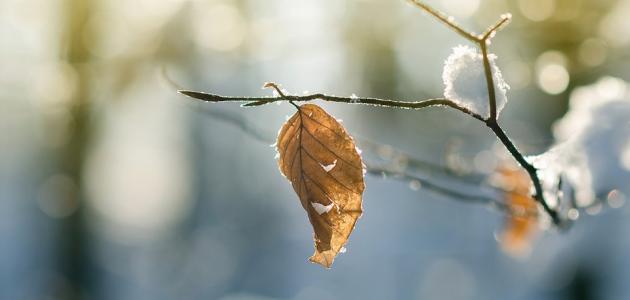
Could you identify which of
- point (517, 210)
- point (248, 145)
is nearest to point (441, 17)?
point (517, 210)

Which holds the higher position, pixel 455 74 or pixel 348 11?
pixel 348 11

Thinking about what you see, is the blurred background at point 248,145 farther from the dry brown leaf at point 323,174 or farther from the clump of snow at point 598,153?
the dry brown leaf at point 323,174

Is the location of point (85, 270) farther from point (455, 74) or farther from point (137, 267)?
point (455, 74)

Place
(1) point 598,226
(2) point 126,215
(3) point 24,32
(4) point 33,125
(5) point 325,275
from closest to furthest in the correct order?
(1) point 598,226 < (3) point 24,32 < (5) point 325,275 < (4) point 33,125 < (2) point 126,215

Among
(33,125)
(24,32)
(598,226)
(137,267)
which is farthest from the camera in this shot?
(33,125)

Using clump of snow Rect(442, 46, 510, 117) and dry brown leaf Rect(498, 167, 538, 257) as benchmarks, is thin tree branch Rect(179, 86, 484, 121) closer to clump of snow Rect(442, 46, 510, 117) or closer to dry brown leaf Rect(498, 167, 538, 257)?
clump of snow Rect(442, 46, 510, 117)

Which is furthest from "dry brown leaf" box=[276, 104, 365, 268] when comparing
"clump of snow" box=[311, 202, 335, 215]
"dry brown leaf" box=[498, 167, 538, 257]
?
"dry brown leaf" box=[498, 167, 538, 257]

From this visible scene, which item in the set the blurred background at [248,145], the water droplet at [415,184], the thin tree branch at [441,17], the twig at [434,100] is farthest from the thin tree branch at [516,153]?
the blurred background at [248,145]

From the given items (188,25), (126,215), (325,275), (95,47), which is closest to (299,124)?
(188,25)
